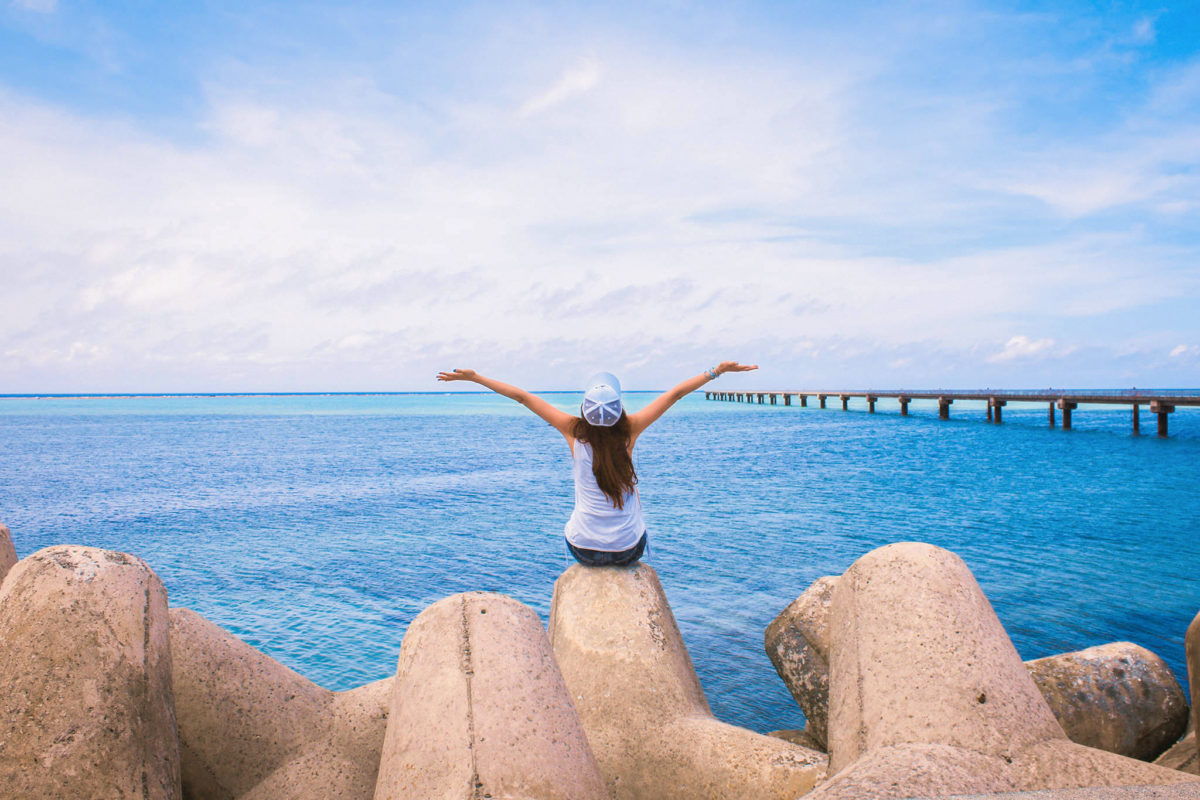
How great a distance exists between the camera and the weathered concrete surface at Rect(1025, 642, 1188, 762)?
4730mm

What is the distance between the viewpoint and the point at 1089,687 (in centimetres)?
483

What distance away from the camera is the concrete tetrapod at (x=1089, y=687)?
4742mm

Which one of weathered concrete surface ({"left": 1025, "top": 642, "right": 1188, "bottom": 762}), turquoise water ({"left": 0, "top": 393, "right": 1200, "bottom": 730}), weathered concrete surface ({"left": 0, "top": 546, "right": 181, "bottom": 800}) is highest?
weathered concrete surface ({"left": 0, "top": 546, "right": 181, "bottom": 800})

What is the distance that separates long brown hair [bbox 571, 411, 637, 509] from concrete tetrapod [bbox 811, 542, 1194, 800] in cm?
162

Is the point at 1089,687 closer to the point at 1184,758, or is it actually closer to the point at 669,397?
the point at 1184,758

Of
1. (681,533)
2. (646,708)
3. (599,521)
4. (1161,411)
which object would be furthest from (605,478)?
(1161,411)

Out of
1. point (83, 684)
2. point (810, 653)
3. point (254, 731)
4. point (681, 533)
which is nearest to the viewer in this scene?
Result: point (83, 684)

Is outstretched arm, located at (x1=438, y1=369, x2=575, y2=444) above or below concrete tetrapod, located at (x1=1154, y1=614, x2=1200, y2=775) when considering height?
above

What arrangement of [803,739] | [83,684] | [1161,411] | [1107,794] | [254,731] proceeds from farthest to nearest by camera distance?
[1161,411] → [803,739] → [254,731] → [83,684] → [1107,794]

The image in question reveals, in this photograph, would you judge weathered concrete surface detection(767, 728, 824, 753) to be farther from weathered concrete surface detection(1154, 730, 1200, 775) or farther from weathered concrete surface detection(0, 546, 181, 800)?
weathered concrete surface detection(0, 546, 181, 800)

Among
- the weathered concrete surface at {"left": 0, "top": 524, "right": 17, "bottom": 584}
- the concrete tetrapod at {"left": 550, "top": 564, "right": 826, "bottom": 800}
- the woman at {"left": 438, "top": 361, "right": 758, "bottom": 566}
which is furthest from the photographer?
the woman at {"left": 438, "top": 361, "right": 758, "bottom": 566}

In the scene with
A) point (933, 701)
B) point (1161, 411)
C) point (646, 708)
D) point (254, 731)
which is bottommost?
point (646, 708)

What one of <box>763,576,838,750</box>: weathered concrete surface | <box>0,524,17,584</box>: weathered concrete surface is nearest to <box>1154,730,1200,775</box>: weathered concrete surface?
<box>763,576,838,750</box>: weathered concrete surface

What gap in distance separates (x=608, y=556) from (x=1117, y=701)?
3.29 metres
